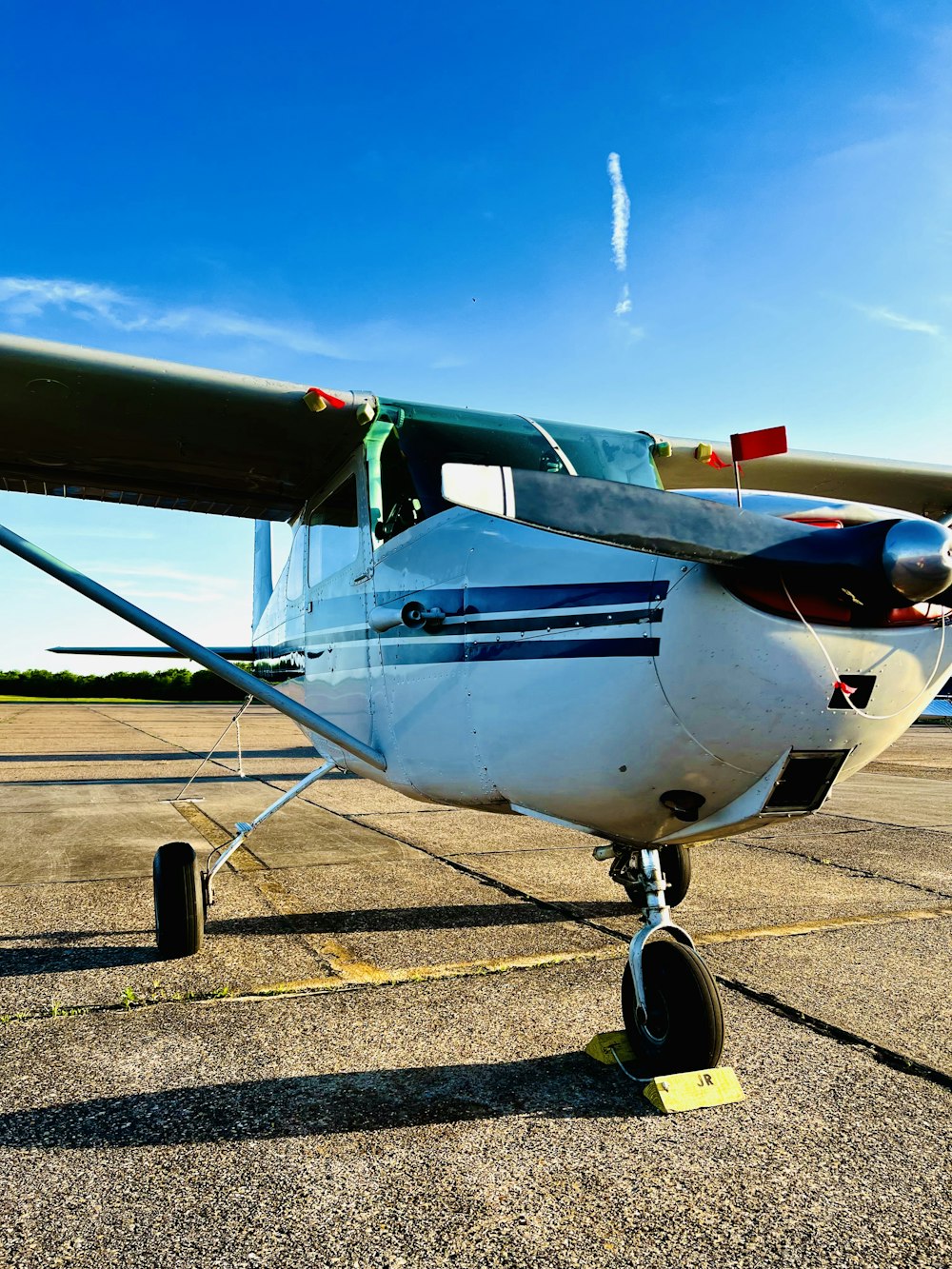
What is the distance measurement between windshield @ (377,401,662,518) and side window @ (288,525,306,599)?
5.40 ft

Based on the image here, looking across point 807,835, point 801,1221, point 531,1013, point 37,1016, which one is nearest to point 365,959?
point 531,1013

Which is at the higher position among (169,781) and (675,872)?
(675,872)

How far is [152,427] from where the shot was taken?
4.21 metres

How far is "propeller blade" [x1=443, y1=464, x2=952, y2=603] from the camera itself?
209 cm

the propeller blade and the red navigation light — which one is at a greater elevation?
the red navigation light

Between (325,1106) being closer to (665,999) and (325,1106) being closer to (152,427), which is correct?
(665,999)

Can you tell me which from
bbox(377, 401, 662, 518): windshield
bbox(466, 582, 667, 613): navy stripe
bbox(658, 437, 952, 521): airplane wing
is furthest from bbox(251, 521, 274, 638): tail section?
bbox(466, 582, 667, 613): navy stripe

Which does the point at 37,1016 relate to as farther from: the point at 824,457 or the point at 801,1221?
the point at 824,457

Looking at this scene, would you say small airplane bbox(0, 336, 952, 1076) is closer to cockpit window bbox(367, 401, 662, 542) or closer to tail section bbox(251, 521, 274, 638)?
cockpit window bbox(367, 401, 662, 542)

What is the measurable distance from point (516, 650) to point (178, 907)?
2.23 metres

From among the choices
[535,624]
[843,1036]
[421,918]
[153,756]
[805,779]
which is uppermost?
[535,624]

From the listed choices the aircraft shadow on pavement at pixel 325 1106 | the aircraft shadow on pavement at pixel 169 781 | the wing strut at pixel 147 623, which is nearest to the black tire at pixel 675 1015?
the aircraft shadow on pavement at pixel 325 1106

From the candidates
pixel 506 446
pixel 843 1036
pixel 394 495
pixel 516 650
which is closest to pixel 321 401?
pixel 394 495

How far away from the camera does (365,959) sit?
396 cm
